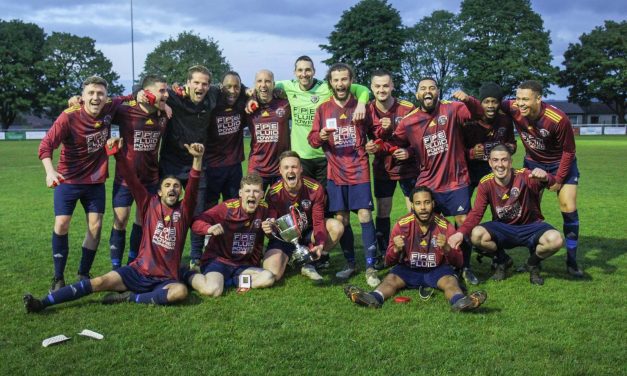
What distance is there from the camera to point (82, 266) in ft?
18.4

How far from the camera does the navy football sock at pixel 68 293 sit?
457 cm

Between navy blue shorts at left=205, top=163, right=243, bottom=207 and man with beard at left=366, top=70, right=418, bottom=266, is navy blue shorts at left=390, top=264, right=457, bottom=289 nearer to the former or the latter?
man with beard at left=366, top=70, right=418, bottom=266

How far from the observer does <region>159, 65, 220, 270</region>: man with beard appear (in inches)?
231

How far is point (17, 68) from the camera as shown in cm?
5778

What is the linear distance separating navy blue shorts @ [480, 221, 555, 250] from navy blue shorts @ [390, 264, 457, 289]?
0.77 meters

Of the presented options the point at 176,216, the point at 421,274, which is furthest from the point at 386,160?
the point at 176,216

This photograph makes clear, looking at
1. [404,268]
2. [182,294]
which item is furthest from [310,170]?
[182,294]

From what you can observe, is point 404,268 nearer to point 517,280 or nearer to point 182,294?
point 517,280

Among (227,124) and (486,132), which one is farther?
(227,124)

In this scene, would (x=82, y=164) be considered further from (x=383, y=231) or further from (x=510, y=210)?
(x=510, y=210)

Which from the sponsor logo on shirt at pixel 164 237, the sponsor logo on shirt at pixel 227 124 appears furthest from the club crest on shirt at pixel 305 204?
the sponsor logo on shirt at pixel 164 237

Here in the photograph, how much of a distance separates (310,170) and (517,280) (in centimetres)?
251

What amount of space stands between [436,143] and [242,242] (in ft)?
7.30

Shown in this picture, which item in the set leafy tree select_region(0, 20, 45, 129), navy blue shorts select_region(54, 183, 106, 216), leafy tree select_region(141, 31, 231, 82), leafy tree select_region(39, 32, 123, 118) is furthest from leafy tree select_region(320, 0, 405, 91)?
navy blue shorts select_region(54, 183, 106, 216)
